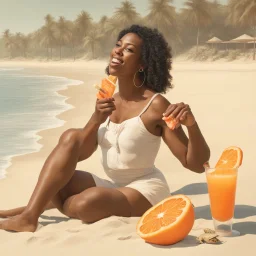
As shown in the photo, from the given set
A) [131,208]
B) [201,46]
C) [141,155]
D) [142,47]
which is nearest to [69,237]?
[131,208]

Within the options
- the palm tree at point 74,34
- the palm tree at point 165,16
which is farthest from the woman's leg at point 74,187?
the palm tree at point 74,34

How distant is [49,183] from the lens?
123 inches

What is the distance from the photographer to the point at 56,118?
33.1ft

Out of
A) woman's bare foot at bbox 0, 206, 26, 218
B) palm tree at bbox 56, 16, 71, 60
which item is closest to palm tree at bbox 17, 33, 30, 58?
palm tree at bbox 56, 16, 71, 60

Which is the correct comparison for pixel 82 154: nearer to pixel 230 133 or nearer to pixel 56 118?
pixel 230 133

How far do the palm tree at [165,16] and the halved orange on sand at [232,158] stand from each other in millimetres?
64272

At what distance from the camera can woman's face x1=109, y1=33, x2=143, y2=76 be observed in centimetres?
330

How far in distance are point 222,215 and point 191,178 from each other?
183 cm

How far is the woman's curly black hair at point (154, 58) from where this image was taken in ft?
11.0

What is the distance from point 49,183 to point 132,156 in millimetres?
530

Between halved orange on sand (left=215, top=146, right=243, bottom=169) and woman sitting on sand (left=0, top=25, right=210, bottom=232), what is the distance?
0.13 metres

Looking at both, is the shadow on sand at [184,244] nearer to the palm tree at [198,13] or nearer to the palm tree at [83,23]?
the palm tree at [198,13]

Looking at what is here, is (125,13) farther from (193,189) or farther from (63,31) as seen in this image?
(193,189)

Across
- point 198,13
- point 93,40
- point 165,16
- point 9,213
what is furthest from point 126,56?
point 93,40
